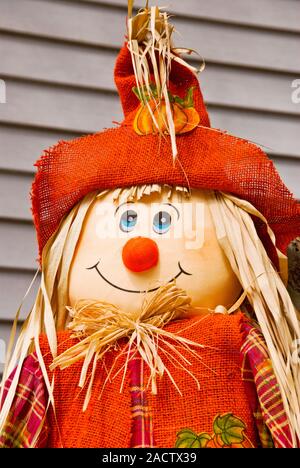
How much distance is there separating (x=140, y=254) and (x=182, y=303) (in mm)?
127

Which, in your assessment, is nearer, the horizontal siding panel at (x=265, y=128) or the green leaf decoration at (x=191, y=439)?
the green leaf decoration at (x=191, y=439)

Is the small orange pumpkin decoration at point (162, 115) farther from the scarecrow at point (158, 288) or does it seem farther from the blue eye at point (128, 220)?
the blue eye at point (128, 220)

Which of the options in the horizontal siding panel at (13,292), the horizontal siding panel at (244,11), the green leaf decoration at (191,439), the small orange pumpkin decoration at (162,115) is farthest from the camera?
the horizontal siding panel at (244,11)

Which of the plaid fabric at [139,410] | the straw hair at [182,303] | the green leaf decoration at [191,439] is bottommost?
the green leaf decoration at [191,439]

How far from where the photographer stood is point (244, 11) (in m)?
2.25

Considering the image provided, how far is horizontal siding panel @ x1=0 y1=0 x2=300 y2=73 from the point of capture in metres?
2.14

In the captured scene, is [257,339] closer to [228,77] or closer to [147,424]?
[147,424]

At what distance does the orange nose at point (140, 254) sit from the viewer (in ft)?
4.43

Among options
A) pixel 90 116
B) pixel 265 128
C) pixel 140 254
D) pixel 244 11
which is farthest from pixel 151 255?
pixel 244 11

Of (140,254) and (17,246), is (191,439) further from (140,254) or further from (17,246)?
(17,246)

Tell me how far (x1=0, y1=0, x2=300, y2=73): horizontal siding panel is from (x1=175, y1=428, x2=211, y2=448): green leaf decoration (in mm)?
1318

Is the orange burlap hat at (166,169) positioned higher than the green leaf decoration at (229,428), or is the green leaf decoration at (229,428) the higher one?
the orange burlap hat at (166,169)

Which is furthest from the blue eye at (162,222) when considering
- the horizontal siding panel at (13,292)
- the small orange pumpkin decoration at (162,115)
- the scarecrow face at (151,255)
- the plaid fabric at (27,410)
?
the horizontal siding panel at (13,292)

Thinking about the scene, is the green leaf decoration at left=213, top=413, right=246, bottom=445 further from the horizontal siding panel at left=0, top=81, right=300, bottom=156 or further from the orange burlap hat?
→ the horizontal siding panel at left=0, top=81, right=300, bottom=156
